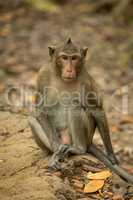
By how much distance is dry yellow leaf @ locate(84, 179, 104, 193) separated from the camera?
5.94 metres

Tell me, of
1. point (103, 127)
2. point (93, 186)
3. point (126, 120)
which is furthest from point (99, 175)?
point (126, 120)

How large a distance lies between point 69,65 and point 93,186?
51.8 inches

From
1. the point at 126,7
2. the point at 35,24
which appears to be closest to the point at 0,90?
the point at 35,24

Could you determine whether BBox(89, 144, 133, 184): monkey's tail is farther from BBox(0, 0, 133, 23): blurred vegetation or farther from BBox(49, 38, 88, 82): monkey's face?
BBox(0, 0, 133, 23): blurred vegetation

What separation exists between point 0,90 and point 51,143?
455cm

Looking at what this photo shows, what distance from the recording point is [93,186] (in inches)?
237

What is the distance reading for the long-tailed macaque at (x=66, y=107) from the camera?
641 cm

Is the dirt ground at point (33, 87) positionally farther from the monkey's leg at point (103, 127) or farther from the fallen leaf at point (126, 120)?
the monkey's leg at point (103, 127)

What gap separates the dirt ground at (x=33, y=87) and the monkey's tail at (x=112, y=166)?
0.10 meters

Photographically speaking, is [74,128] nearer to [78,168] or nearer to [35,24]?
[78,168]

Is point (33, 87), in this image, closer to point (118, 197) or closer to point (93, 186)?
point (93, 186)

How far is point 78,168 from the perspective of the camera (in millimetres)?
6316

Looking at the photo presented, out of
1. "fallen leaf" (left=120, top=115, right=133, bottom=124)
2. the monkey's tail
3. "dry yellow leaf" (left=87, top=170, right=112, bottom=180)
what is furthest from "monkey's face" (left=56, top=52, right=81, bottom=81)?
"fallen leaf" (left=120, top=115, right=133, bottom=124)

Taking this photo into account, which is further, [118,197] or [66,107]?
[66,107]
